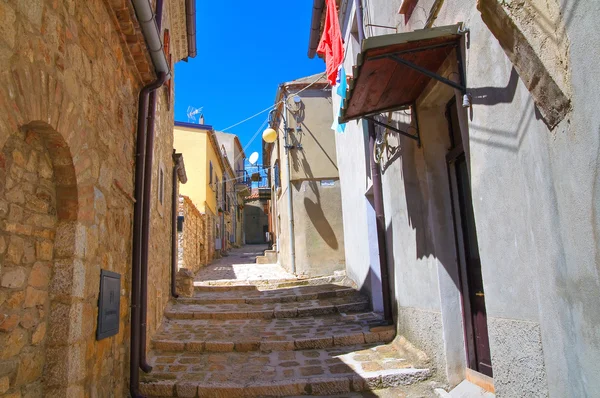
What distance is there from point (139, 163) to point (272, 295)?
4794mm

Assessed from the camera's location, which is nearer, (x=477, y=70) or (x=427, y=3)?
(x=477, y=70)

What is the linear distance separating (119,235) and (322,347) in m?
3.18

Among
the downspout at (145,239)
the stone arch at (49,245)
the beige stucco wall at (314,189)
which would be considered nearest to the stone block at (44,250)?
the stone arch at (49,245)

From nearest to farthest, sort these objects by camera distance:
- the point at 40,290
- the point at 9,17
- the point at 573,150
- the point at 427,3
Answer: the point at 573,150, the point at 9,17, the point at 40,290, the point at 427,3

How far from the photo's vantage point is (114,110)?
4.14 m

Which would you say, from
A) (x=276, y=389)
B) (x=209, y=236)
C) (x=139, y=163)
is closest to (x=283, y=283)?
(x=276, y=389)

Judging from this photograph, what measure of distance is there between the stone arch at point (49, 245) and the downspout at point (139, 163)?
4.77 ft

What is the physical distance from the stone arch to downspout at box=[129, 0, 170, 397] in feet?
4.77

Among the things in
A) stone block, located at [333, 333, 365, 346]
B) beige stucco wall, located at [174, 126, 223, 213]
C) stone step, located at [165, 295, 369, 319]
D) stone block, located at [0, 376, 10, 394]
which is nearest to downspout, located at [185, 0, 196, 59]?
stone step, located at [165, 295, 369, 319]

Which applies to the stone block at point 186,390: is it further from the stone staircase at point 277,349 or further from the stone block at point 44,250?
the stone block at point 44,250

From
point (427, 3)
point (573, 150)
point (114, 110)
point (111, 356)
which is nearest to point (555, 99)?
point (573, 150)

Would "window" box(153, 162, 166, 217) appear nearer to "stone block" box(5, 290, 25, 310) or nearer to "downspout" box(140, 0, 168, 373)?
"downspout" box(140, 0, 168, 373)

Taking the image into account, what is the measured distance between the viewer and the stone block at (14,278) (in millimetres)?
2516

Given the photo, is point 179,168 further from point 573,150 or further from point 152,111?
point 573,150
